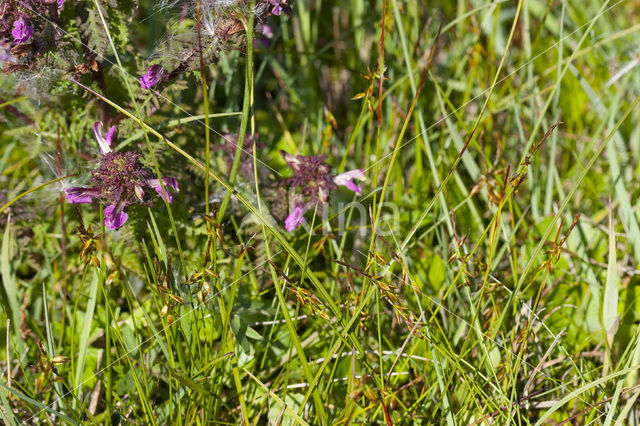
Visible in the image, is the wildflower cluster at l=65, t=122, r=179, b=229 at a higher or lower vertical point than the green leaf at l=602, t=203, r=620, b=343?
higher

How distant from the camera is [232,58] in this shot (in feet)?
6.91

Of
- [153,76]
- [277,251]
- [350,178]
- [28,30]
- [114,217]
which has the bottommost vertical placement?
[277,251]

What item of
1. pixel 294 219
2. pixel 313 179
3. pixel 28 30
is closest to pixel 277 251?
pixel 294 219

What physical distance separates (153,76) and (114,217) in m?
0.38

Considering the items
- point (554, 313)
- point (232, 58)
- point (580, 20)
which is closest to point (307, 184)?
point (232, 58)

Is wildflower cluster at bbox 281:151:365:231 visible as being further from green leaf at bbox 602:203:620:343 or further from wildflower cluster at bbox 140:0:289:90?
Answer: green leaf at bbox 602:203:620:343

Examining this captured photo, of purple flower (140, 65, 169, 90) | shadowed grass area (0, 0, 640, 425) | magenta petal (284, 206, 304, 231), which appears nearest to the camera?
shadowed grass area (0, 0, 640, 425)

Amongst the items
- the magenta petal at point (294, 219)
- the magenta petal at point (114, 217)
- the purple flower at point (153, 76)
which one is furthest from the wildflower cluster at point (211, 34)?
the magenta petal at point (294, 219)

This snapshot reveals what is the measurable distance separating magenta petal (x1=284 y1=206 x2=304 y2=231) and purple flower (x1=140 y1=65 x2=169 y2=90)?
0.52 m

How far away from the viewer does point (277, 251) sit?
1741 mm

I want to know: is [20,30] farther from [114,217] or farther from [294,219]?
[294,219]

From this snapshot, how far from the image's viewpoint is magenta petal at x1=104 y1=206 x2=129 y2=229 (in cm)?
141

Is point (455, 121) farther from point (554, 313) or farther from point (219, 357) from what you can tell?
point (219, 357)

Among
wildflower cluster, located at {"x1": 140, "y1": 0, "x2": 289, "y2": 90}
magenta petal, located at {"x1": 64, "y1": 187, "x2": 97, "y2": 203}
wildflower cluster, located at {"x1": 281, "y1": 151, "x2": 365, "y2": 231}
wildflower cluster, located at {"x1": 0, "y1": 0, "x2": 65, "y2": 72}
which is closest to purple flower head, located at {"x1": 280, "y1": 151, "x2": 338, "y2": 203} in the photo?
wildflower cluster, located at {"x1": 281, "y1": 151, "x2": 365, "y2": 231}
